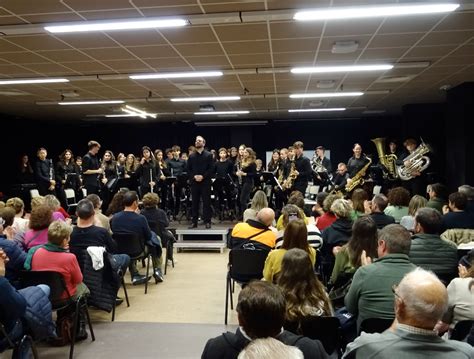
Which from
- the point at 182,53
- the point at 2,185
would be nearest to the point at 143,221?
the point at 182,53

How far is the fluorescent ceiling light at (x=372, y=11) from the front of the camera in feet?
15.0

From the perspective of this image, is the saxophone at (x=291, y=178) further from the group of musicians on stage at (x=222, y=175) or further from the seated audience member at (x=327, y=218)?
the seated audience member at (x=327, y=218)

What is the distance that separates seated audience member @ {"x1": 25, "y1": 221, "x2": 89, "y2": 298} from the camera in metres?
3.55

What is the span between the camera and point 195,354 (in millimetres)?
3660

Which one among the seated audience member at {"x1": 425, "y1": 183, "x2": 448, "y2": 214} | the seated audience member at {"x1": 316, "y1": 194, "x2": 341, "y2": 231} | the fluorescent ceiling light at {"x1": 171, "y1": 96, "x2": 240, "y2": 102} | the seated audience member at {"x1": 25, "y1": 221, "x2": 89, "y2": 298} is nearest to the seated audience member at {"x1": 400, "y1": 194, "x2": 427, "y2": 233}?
the seated audience member at {"x1": 425, "y1": 183, "x2": 448, "y2": 214}

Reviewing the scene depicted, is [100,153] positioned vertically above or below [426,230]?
above

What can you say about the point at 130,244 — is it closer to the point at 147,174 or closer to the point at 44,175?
the point at 147,174

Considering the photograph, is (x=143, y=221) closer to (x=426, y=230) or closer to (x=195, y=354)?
(x=195, y=354)

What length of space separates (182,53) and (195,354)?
4308 mm

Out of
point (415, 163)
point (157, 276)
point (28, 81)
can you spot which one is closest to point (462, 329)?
point (157, 276)

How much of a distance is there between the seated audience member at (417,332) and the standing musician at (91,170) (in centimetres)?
780

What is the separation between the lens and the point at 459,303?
8.56ft

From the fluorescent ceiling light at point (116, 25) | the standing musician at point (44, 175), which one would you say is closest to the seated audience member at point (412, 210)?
the fluorescent ceiling light at point (116, 25)

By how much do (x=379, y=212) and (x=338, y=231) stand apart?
852 millimetres
